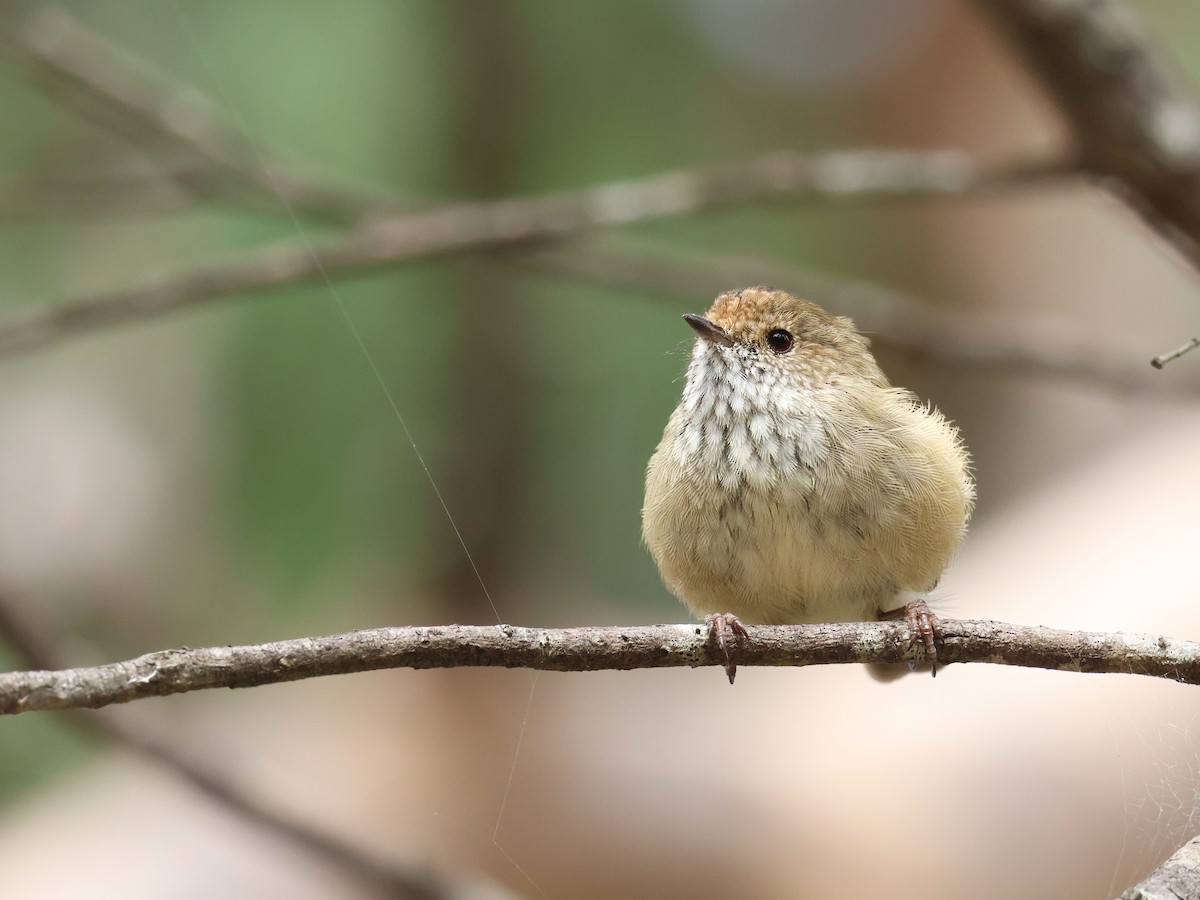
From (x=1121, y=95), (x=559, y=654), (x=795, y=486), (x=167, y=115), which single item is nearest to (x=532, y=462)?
(x=167, y=115)

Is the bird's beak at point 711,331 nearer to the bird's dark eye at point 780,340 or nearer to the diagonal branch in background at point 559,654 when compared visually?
the bird's dark eye at point 780,340

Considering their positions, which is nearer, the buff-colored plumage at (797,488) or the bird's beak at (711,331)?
the buff-colored plumage at (797,488)

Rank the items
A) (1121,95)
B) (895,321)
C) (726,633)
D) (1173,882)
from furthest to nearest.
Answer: (895,321) < (1121,95) < (726,633) < (1173,882)

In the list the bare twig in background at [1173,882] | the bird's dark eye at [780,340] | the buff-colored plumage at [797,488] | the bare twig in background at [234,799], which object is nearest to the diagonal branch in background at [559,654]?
the bare twig in background at [1173,882]

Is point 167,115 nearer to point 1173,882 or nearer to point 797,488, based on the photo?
point 797,488


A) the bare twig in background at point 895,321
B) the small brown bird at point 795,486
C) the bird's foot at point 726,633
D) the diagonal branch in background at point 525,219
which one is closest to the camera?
the bird's foot at point 726,633

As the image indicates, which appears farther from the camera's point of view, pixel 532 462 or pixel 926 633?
pixel 532 462

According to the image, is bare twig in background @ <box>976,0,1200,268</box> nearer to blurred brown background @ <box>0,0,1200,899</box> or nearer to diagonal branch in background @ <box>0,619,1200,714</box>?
blurred brown background @ <box>0,0,1200,899</box>

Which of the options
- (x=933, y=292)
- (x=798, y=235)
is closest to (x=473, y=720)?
(x=798, y=235)
